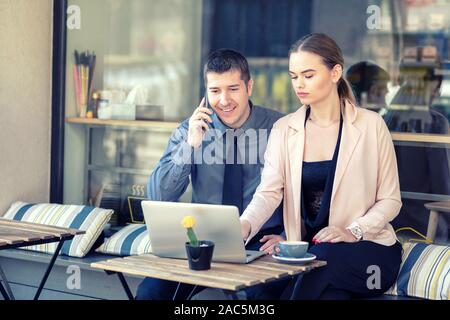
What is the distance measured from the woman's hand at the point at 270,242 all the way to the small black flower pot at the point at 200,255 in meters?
0.61

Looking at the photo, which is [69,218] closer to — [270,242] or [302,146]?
[270,242]

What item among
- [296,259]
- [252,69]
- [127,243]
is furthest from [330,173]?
[252,69]

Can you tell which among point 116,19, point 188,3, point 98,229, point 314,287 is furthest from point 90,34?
point 314,287

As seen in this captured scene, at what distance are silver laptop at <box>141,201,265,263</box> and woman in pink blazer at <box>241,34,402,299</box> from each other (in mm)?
388

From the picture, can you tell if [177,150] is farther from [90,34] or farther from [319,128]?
[90,34]

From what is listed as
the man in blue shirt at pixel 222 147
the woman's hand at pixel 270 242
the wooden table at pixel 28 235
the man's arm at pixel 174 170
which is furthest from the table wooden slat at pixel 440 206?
the wooden table at pixel 28 235

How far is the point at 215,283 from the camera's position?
275 centimetres

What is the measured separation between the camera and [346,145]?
142 inches

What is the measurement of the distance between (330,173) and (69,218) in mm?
1797

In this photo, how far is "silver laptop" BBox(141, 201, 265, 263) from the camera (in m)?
3.04

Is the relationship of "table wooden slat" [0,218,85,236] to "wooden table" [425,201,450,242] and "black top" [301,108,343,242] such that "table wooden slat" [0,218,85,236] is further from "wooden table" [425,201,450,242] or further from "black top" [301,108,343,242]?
"wooden table" [425,201,450,242]

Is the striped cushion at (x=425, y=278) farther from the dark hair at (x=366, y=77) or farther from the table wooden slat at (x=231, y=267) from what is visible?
the dark hair at (x=366, y=77)

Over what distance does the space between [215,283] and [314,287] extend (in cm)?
65

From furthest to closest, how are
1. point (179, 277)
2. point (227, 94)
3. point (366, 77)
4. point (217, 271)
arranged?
point (366, 77) → point (227, 94) → point (217, 271) → point (179, 277)
